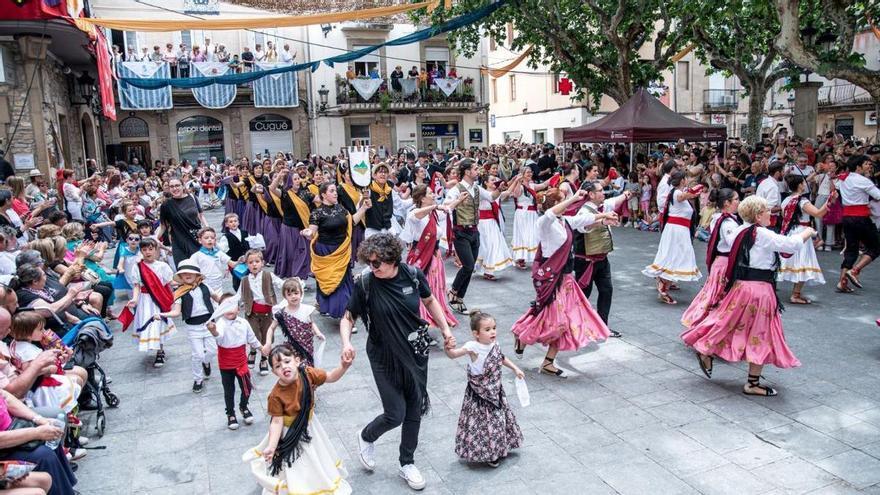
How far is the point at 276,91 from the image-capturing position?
28.8m

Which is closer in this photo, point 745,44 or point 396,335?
point 396,335

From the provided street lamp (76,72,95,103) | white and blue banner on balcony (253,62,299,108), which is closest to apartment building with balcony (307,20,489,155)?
white and blue banner on balcony (253,62,299,108)

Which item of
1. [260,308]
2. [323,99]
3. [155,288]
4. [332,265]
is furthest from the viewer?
[323,99]

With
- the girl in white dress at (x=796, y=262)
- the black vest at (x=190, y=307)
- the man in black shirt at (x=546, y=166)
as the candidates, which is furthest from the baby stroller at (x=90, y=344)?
the man in black shirt at (x=546, y=166)

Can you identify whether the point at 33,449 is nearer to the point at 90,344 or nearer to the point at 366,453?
the point at 90,344

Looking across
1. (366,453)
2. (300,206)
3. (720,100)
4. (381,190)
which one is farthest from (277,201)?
(720,100)

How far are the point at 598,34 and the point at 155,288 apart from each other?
13963 millimetres

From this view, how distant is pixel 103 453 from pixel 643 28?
1553 centimetres

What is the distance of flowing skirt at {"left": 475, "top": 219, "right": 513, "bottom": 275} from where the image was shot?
10641 mm

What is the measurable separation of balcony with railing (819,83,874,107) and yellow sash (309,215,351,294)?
3177 centimetres

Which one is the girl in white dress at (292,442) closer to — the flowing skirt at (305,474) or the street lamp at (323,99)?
the flowing skirt at (305,474)

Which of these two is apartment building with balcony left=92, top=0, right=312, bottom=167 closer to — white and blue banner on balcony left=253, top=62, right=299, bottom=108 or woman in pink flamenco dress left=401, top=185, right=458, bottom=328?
white and blue banner on balcony left=253, top=62, right=299, bottom=108

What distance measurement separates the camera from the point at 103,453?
5277 millimetres

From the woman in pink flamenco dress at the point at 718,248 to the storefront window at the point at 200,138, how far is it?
2558 cm
